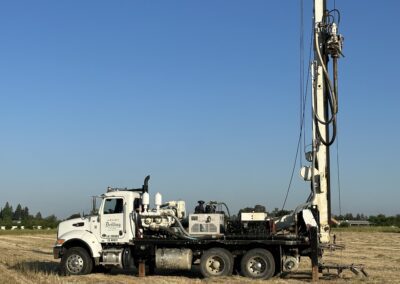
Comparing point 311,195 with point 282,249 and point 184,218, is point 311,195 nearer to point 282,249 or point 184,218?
point 282,249

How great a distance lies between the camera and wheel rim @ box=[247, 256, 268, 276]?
19.4 metres

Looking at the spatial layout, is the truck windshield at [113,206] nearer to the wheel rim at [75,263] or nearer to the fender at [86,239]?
the fender at [86,239]

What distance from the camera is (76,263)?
2114cm

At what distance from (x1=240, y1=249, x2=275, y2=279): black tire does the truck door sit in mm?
4464

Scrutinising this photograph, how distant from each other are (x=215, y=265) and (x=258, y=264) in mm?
1411

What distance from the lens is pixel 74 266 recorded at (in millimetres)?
21109

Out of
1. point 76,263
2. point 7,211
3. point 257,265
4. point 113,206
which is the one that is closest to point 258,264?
point 257,265

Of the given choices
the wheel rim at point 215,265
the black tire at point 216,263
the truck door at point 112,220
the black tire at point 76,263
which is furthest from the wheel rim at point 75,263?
the wheel rim at point 215,265

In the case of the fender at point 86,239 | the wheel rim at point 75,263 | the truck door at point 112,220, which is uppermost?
the truck door at point 112,220

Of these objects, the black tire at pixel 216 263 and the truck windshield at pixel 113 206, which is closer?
the black tire at pixel 216 263

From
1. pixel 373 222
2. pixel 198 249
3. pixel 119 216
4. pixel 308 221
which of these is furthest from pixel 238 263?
pixel 373 222

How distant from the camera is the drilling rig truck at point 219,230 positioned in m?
19.6

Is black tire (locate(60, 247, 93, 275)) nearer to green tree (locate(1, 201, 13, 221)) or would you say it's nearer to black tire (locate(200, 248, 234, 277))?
black tire (locate(200, 248, 234, 277))

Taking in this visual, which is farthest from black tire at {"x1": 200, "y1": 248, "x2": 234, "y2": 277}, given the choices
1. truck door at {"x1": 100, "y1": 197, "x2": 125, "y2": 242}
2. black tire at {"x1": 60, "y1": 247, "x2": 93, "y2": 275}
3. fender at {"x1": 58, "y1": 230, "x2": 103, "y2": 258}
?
black tire at {"x1": 60, "y1": 247, "x2": 93, "y2": 275}
